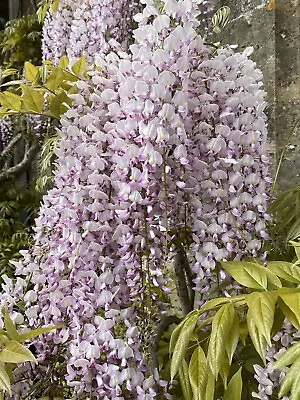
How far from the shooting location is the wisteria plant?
832mm

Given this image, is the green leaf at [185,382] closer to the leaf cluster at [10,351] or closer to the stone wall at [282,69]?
the leaf cluster at [10,351]

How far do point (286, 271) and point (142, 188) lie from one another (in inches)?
9.3

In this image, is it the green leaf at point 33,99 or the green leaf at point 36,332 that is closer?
the green leaf at point 36,332

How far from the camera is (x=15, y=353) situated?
2.55ft

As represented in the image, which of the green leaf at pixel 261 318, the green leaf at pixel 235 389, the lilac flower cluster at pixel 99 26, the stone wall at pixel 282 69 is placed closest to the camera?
the green leaf at pixel 261 318

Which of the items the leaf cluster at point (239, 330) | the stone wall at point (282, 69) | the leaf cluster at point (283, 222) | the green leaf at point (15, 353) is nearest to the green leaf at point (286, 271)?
the leaf cluster at point (239, 330)

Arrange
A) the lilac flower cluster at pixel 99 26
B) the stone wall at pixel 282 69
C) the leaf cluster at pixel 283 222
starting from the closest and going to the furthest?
1. the leaf cluster at pixel 283 222
2. the stone wall at pixel 282 69
3. the lilac flower cluster at pixel 99 26

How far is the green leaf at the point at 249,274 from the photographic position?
77cm

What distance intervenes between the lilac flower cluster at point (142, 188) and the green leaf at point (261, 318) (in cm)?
16

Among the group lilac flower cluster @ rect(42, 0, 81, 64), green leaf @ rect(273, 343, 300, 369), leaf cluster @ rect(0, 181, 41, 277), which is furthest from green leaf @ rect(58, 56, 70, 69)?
leaf cluster @ rect(0, 181, 41, 277)

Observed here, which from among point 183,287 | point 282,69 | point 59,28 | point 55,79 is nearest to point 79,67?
point 55,79

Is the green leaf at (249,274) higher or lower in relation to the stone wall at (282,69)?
lower

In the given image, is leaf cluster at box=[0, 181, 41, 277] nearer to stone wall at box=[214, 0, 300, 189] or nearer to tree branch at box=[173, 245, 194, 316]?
stone wall at box=[214, 0, 300, 189]

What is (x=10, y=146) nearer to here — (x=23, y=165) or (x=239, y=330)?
(x=23, y=165)
